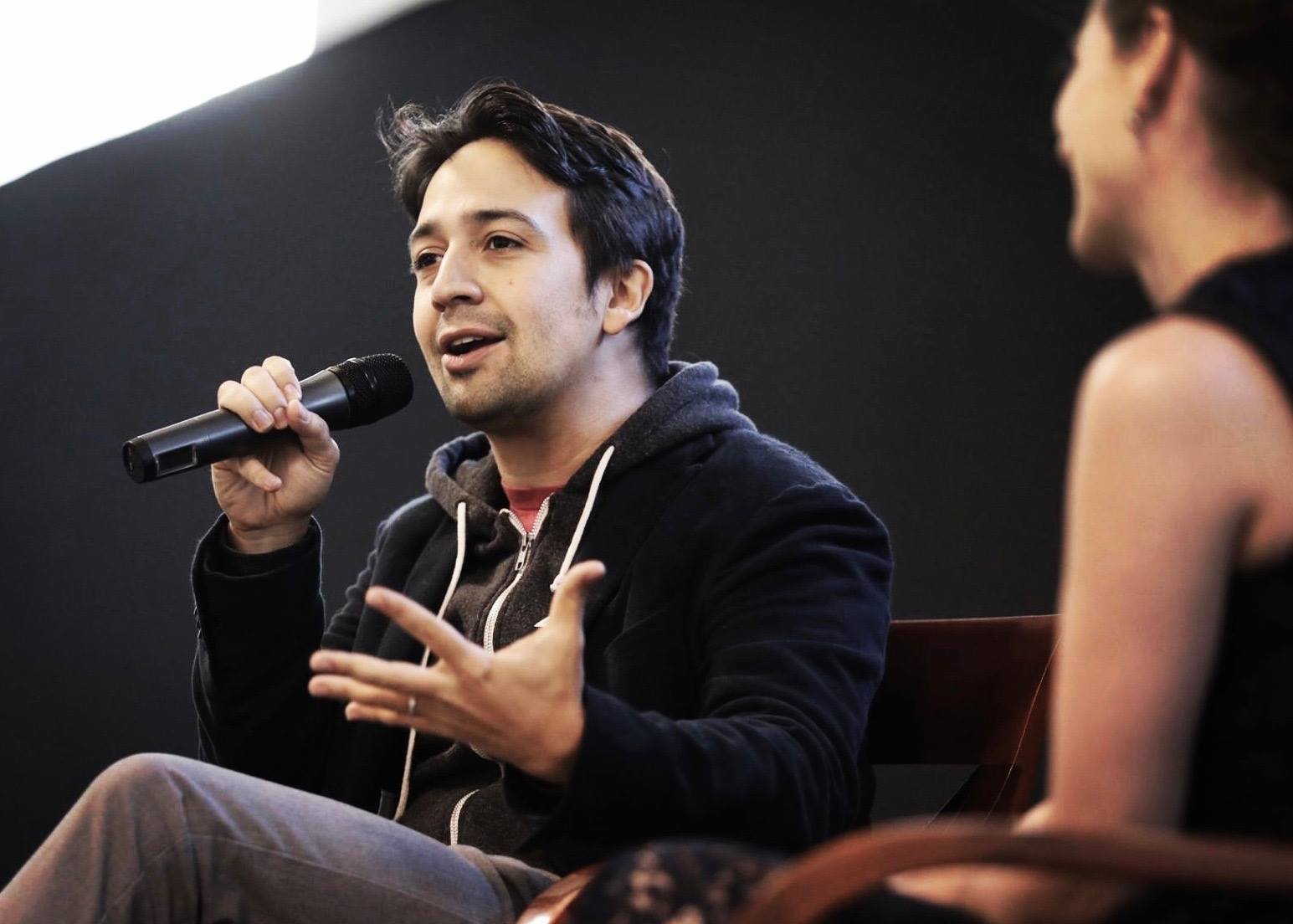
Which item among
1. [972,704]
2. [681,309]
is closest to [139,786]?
[972,704]

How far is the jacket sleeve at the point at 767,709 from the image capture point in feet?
3.82

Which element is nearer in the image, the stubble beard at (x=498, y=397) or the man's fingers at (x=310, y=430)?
the man's fingers at (x=310, y=430)

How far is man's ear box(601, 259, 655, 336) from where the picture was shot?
191 cm

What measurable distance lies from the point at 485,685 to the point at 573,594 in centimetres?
9

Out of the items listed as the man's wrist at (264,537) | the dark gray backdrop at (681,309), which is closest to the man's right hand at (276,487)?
the man's wrist at (264,537)

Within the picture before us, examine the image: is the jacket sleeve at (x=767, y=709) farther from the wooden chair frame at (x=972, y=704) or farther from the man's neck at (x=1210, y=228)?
the man's neck at (x=1210, y=228)

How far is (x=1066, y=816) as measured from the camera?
Result: 0.73 metres

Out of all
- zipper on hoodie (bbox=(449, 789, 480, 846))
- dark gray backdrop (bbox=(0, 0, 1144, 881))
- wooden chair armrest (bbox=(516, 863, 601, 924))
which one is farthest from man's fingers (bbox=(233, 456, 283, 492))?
dark gray backdrop (bbox=(0, 0, 1144, 881))

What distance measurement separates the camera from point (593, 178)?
195cm

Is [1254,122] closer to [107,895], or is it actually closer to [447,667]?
[447,667]

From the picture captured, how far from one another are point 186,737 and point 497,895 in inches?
59.6

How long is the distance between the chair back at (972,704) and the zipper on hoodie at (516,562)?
16.6 inches

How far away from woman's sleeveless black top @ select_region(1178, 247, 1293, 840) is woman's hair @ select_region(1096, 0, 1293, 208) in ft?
0.21

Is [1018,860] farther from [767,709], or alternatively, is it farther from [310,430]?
[310,430]
